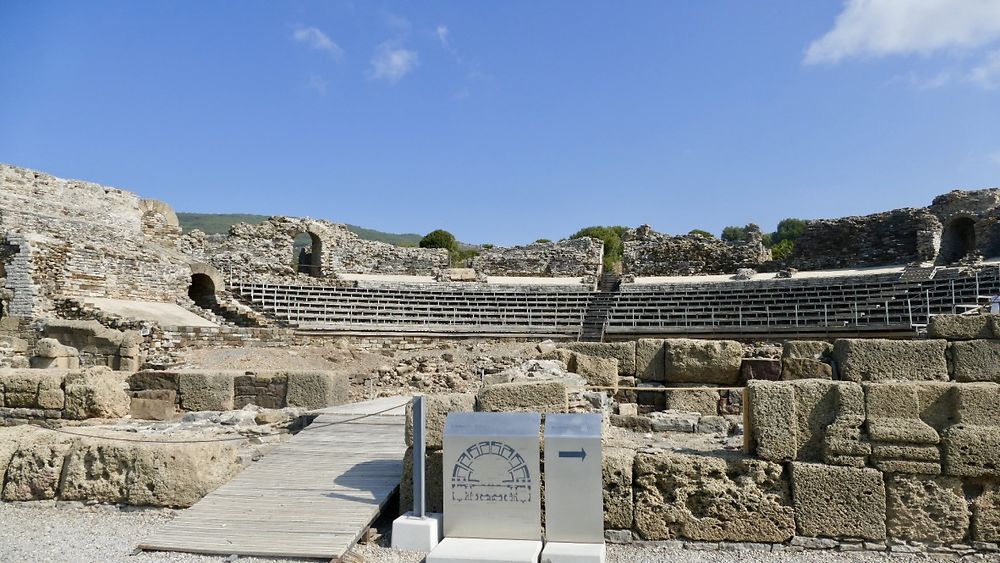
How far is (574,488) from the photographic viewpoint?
4.59 meters

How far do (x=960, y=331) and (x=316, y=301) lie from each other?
65.4 feet

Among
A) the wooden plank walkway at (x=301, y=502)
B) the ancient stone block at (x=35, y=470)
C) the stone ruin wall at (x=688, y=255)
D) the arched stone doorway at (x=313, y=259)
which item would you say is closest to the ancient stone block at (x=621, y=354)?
the wooden plank walkway at (x=301, y=502)

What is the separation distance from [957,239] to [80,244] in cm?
3246

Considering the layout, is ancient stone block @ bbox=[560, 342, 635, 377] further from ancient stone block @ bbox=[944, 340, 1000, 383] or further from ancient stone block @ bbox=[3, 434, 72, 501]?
ancient stone block @ bbox=[3, 434, 72, 501]

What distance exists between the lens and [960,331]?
6035 mm

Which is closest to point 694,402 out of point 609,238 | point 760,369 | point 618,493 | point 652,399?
point 652,399

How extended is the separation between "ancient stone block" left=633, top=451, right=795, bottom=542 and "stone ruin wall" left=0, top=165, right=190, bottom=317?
18276 millimetres

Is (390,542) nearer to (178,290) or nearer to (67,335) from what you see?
(67,335)

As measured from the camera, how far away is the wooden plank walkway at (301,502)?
15.6 ft

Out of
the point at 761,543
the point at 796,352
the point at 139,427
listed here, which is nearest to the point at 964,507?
the point at 761,543

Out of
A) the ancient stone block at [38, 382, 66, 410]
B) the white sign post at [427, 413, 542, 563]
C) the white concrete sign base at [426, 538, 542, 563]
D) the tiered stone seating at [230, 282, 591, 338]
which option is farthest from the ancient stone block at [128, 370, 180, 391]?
the tiered stone seating at [230, 282, 591, 338]

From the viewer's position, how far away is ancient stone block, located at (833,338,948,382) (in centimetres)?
590

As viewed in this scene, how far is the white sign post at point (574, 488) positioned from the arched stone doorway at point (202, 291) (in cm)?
1981

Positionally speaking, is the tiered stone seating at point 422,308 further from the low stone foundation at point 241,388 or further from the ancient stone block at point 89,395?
the ancient stone block at point 89,395
